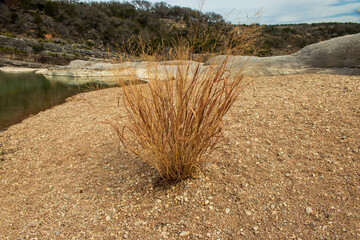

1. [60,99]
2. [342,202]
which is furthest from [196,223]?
[60,99]

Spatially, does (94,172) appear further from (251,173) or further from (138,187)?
(251,173)

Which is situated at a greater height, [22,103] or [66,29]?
[66,29]

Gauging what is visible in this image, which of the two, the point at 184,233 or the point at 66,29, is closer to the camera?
the point at 184,233

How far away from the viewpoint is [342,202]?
5.37 feet

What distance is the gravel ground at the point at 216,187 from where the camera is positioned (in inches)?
62.2

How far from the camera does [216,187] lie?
197 centimetres

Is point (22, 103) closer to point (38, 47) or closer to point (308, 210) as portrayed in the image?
point (308, 210)

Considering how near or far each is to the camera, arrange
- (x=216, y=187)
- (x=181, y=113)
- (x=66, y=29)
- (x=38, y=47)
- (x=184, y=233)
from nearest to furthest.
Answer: (x=184, y=233)
(x=181, y=113)
(x=216, y=187)
(x=38, y=47)
(x=66, y=29)

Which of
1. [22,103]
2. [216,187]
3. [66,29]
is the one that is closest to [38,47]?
[66,29]

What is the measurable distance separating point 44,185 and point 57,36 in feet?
101

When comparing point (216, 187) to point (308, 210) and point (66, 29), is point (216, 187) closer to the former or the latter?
point (308, 210)

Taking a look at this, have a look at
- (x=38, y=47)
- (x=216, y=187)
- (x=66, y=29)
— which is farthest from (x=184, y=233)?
(x=66, y=29)

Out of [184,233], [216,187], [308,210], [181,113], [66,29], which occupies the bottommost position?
[184,233]

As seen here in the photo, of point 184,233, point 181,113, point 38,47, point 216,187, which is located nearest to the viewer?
point 184,233
